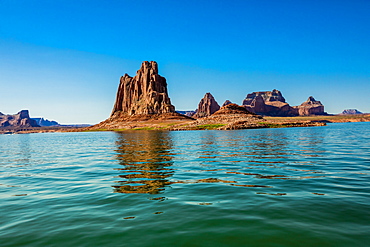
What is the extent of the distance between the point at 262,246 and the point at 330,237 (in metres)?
2.14

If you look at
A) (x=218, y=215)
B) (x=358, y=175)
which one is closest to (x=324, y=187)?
(x=358, y=175)

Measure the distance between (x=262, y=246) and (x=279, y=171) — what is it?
39.0ft

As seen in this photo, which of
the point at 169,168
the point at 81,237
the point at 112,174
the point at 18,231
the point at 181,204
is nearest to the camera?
the point at 81,237

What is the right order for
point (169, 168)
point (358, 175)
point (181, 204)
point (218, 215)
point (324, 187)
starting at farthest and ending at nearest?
1. point (169, 168)
2. point (358, 175)
3. point (324, 187)
4. point (181, 204)
5. point (218, 215)

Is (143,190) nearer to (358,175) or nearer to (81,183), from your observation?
(81,183)

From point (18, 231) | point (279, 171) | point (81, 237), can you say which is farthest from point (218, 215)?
point (279, 171)

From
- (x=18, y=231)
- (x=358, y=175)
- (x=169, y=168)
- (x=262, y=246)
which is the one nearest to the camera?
(x=262, y=246)

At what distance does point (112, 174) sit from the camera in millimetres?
18969

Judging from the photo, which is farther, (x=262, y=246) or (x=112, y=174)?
(x=112, y=174)

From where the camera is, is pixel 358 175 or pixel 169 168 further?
pixel 169 168

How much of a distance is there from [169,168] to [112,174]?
483 centimetres

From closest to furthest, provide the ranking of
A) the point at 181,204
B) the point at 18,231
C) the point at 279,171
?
the point at 18,231, the point at 181,204, the point at 279,171

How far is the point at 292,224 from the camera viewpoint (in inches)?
322

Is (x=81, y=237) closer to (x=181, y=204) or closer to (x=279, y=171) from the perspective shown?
(x=181, y=204)
